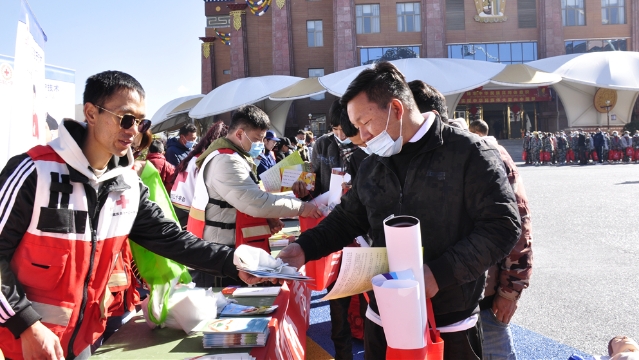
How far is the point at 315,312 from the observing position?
537cm

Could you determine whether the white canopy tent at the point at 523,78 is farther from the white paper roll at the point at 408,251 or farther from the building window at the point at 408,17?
the white paper roll at the point at 408,251

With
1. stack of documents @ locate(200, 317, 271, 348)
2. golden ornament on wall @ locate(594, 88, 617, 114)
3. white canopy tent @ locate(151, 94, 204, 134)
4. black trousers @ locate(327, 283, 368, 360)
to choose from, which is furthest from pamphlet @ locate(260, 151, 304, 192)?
golden ornament on wall @ locate(594, 88, 617, 114)

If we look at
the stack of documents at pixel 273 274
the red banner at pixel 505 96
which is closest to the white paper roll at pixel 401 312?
the stack of documents at pixel 273 274

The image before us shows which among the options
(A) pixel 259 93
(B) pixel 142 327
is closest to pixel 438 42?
(A) pixel 259 93

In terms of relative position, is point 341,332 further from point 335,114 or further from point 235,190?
point 335,114

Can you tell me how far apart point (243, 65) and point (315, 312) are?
3500 centimetres

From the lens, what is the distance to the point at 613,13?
36781 millimetres

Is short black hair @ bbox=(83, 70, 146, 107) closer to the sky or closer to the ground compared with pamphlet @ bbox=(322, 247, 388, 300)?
closer to the sky

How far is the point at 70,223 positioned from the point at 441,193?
148cm

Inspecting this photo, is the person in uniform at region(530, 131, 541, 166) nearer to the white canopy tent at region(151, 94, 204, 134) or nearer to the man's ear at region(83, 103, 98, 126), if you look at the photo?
the white canopy tent at region(151, 94, 204, 134)

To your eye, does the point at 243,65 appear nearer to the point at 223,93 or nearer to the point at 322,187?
the point at 223,93

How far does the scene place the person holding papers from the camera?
3.71 metres

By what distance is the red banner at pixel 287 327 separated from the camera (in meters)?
2.58

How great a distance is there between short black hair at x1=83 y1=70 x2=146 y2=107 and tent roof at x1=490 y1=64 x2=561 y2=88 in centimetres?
2848
